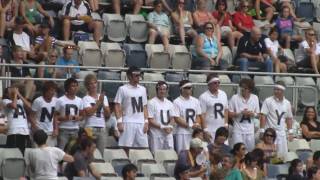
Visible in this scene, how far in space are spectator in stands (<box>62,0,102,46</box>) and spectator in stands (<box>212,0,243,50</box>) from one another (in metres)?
2.46

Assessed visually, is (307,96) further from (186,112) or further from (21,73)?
(21,73)

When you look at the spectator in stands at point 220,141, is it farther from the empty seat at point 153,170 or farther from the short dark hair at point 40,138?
the short dark hair at point 40,138

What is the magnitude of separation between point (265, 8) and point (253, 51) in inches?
95.4

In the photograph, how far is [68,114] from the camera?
23.5m

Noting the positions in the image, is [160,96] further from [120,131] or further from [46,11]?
[46,11]

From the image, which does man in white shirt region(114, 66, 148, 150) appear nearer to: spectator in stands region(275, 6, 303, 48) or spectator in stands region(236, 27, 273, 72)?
spectator in stands region(236, 27, 273, 72)

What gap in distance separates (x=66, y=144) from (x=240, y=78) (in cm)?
439

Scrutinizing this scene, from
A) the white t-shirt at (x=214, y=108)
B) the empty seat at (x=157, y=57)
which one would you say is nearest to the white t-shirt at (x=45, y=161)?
the white t-shirt at (x=214, y=108)

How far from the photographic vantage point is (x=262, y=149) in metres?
24.4

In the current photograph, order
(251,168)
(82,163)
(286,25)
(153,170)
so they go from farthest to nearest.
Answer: (286,25)
(153,170)
(251,168)
(82,163)

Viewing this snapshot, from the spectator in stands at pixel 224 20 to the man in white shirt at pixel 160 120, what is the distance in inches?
169

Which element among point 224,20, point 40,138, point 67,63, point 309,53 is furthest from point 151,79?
point 40,138

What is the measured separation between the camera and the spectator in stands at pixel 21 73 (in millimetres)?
24141

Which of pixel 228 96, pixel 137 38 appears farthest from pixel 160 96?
pixel 137 38
